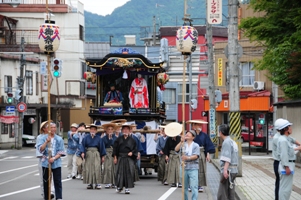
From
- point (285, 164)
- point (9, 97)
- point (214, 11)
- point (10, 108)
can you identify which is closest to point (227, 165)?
point (285, 164)

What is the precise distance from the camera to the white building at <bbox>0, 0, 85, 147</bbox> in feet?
191

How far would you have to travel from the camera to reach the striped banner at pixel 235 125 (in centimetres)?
2515

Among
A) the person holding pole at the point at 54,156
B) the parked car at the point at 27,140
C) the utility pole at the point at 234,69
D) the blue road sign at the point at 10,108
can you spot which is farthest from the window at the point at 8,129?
the person holding pole at the point at 54,156

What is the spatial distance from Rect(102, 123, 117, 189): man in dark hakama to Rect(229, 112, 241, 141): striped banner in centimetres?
434

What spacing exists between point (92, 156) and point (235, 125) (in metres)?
5.88

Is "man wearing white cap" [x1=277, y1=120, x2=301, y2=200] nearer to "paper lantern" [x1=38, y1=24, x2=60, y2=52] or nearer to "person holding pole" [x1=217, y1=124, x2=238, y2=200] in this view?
"person holding pole" [x1=217, y1=124, x2=238, y2=200]

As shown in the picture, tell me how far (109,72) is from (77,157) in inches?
158

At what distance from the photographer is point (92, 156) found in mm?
21750

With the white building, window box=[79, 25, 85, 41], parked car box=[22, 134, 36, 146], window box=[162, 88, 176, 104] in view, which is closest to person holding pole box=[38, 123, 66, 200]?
the white building

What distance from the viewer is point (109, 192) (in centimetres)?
2080

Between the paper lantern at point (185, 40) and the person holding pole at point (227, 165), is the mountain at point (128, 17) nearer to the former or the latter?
the paper lantern at point (185, 40)

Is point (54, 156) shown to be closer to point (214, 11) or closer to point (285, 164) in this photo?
point (285, 164)

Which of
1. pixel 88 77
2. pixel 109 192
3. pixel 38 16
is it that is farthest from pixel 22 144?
pixel 109 192

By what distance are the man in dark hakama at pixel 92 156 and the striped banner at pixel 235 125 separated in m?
5.41
